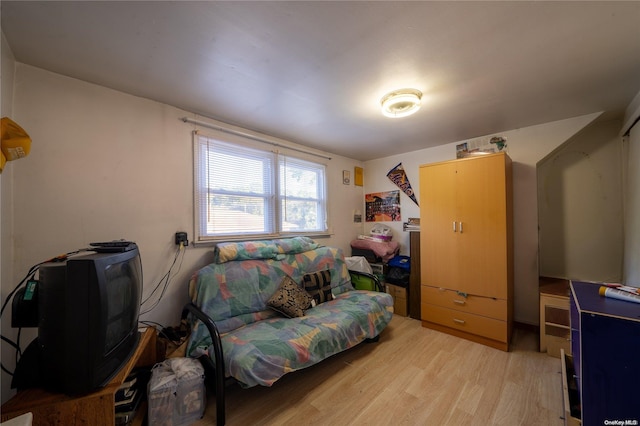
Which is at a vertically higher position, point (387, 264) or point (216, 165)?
point (216, 165)

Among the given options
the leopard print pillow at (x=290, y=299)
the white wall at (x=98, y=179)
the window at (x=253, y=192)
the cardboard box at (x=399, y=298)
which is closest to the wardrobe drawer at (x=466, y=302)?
the cardboard box at (x=399, y=298)

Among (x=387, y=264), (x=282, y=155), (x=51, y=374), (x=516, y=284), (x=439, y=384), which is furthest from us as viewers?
(x=387, y=264)

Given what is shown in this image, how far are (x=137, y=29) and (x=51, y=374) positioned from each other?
71.9 inches

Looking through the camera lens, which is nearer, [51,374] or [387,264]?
[51,374]

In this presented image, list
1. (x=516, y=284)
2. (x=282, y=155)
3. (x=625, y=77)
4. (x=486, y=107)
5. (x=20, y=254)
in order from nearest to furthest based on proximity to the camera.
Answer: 1. (x=20, y=254)
2. (x=625, y=77)
3. (x=486, y=107)
4. (x=516, y=284)
5. (x=282, y=155)

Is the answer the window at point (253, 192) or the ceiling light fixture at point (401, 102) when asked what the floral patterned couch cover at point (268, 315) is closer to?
the window at point (253, 192)

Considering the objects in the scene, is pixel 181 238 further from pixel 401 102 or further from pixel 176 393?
pixel 401 102

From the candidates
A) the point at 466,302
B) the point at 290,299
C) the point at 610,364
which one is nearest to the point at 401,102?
the point at 610,364

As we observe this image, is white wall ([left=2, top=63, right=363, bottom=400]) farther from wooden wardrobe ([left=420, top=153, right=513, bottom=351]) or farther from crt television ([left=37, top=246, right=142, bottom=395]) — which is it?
wooden wardrobe ([left=420, top=153, right=513, bottom=351])

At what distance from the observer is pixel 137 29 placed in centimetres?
125

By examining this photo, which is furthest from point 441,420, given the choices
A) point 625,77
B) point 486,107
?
point 625,77

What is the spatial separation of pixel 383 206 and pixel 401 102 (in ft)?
7.26

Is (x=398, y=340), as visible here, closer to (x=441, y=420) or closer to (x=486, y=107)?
(x=441, y=420)

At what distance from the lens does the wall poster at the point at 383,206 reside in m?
3.75
